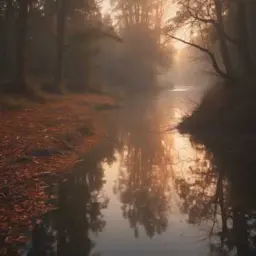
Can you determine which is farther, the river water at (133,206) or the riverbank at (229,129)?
the riverbank at (229,129)

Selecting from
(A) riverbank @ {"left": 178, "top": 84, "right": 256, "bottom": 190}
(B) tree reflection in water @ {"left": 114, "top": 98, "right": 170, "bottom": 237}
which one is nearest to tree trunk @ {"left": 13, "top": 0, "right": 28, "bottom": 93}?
(B) tree reflection in water @ {"left": 114, "top": 98, "right": 170, "bottom": 237}

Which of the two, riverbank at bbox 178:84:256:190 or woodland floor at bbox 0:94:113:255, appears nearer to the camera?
woodland floor at bbox 0:94:113:255

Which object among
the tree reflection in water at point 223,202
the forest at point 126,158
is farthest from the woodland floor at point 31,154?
the tree reflection in water at point 223,202

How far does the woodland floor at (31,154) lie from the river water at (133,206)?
38 centimetres

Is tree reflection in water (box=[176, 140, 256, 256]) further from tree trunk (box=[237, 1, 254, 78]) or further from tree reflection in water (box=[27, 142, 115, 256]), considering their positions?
tree trunk (box=[237, 1, 254, 78])

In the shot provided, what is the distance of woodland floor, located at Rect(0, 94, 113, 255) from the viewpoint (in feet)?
25.4

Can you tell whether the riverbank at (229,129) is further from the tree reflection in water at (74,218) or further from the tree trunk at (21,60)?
the tree trunk at (21,60)

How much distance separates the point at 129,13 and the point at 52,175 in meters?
49.5

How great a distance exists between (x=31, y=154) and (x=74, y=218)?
16.6 feet

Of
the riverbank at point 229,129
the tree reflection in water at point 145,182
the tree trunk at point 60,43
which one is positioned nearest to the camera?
the tree reflection in water at point 145,182

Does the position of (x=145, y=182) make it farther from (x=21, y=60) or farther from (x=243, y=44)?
(x=21, y=60)

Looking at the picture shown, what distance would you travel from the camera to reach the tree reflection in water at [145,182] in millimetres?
7858

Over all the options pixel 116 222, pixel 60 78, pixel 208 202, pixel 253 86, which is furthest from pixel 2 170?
pixel 60 78

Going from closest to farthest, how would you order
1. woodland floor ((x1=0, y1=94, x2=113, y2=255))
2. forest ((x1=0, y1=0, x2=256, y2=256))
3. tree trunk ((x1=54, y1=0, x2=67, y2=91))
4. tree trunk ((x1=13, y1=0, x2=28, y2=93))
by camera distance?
forest ((x1=0, y1=0, x2=256, y2=256)) → woodland floor ((x1=0, y1=94, x2=113, y2=255)) → tree trunk ((x1=13, y1=0, x2=28, y2=93)) → tree trunk ((x1=54, y1=0, x2=67, y2=91))
